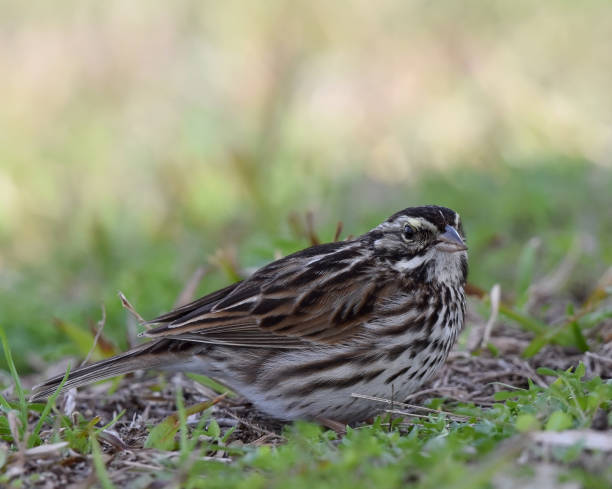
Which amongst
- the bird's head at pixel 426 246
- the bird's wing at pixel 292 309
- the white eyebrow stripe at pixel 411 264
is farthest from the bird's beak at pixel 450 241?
the bird's wing at pixel 292 309

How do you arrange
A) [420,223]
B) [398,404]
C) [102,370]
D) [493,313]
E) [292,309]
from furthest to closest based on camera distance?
1. [493,313]
2. [420,223]
3. [292,309]
4. [102,370]
5. [398,404]

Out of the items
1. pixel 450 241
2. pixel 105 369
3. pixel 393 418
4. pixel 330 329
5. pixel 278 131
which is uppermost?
pixel 278 131

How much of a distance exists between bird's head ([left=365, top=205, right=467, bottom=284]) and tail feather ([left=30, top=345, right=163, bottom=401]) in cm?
143

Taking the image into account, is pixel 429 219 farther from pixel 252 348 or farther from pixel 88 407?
pixel 88 407

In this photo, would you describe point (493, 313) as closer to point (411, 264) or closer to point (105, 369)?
point (411, 264)

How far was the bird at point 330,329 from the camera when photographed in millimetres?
5160

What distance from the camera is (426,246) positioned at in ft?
18.2

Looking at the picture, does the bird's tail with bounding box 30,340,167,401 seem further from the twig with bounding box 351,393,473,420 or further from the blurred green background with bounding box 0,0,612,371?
the blurred green background with bounding box 0,0,612,371

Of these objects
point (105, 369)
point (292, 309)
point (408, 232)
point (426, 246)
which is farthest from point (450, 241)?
point (105, 369)

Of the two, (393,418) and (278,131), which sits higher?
(278,131)

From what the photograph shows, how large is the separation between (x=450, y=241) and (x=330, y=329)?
0.82 m

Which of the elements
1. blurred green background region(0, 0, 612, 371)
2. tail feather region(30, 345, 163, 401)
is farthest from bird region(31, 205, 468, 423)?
blurred green background region(0, 0, 612, 371)

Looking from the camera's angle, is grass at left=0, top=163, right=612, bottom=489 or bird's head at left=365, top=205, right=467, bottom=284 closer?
grass at left=0, top=163, right=612, bottom=489

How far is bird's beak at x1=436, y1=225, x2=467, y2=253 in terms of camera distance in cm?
538
